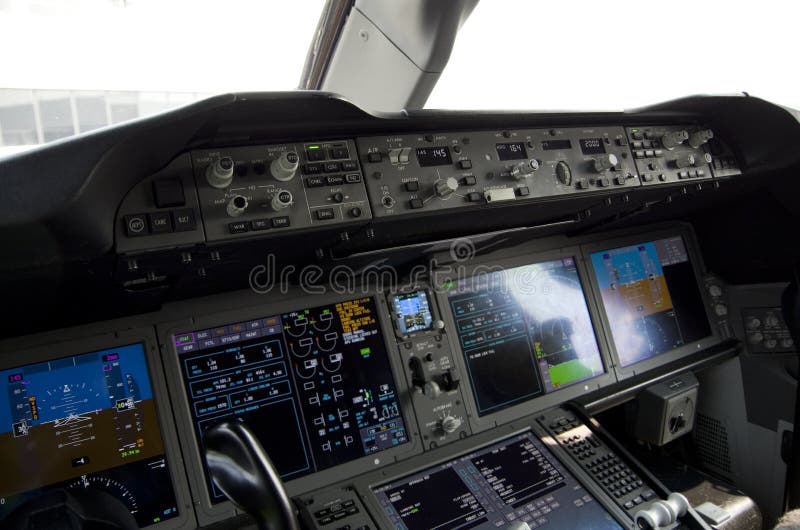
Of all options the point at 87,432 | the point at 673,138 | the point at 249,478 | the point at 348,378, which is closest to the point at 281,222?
the point at 249,478

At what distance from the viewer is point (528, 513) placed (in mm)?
1864

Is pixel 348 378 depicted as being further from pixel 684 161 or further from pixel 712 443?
pixel 712 443

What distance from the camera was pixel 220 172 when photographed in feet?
4.42

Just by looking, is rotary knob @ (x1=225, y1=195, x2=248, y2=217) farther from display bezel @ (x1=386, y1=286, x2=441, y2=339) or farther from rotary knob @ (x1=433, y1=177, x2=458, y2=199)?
display bezel @ (x1=386, y1=286, x2=441, y2=339)

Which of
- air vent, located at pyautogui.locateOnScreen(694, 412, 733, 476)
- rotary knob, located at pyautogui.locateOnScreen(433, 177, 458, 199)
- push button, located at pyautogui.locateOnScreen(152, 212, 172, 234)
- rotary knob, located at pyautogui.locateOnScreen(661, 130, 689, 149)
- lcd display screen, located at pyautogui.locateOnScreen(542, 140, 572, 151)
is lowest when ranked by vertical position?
air vent, located at pyautogui.locateOnScreen(694, 412, 733, 476)

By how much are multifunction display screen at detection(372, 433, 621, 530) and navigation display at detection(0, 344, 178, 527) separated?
0.69 metres

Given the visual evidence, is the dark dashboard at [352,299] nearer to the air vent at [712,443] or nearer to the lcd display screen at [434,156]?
the lcd display screen at [434,156]

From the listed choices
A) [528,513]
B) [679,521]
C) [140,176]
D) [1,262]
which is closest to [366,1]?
[140,176]

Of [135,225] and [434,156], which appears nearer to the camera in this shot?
[135,225]

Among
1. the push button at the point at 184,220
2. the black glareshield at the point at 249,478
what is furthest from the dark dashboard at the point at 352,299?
the black glareshield at the point at 249,478

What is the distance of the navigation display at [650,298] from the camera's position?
257 centimetres

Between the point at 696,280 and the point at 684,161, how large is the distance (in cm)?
104

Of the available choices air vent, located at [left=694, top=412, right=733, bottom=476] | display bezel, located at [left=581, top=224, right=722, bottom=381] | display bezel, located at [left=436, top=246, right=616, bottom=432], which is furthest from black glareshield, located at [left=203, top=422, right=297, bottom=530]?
air vent, located at [left=694, top=412, right=733, bottom=476]

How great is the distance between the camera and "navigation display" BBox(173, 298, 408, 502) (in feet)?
5.88
